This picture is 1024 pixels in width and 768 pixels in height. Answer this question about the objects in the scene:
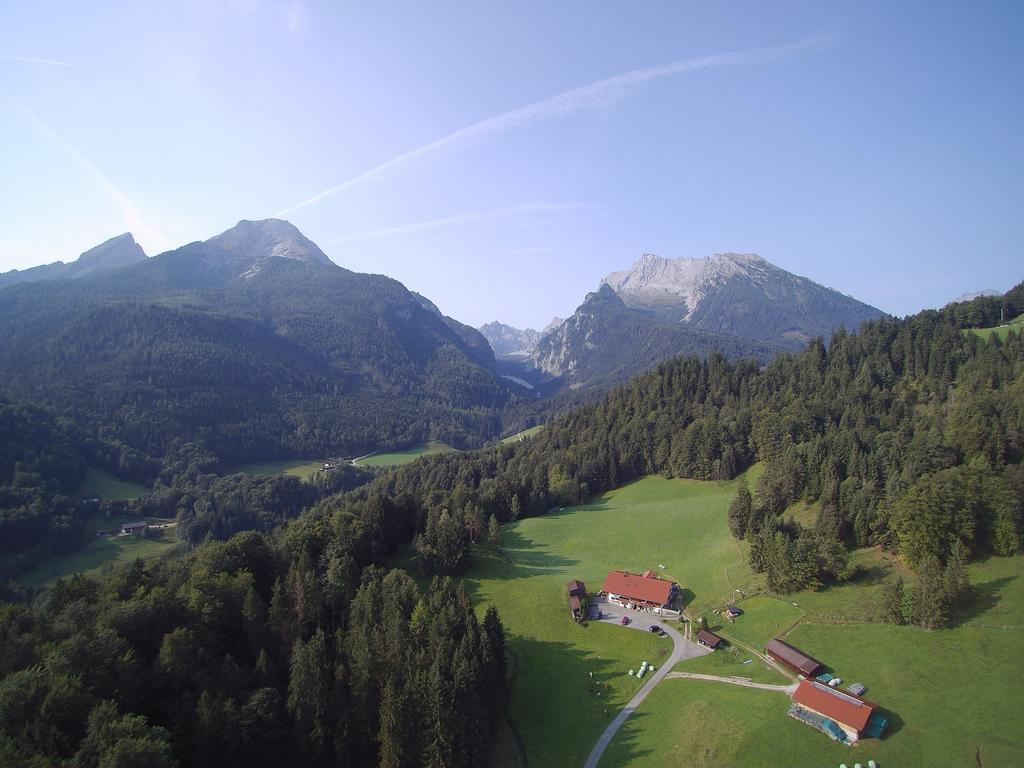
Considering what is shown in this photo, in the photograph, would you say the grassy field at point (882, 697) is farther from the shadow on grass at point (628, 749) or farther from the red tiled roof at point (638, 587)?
the red tiled roof at point (638, 587)

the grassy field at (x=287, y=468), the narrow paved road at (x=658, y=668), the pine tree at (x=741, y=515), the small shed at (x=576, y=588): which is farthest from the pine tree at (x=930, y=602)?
the grassy field at (x=287, y=468)

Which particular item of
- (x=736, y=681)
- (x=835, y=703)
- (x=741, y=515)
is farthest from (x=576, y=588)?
(x=835, y=703)

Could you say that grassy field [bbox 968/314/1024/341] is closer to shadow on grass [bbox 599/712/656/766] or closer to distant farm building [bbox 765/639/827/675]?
distant farm building [bbox 765/639/827/675]

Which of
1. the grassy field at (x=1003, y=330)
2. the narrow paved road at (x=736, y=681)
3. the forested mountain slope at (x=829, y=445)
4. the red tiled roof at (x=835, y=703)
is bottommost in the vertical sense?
the narrow paved road at (x=736, y=681)

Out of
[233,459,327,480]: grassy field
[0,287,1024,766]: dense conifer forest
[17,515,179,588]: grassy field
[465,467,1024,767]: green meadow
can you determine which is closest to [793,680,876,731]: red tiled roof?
[465,467,1024,767]: green meadow

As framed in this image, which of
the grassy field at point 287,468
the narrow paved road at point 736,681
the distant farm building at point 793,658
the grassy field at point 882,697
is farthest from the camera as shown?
the grassy field at point 287,468

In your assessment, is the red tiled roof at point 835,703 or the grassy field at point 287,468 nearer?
the red tiled roof at point 835,703
